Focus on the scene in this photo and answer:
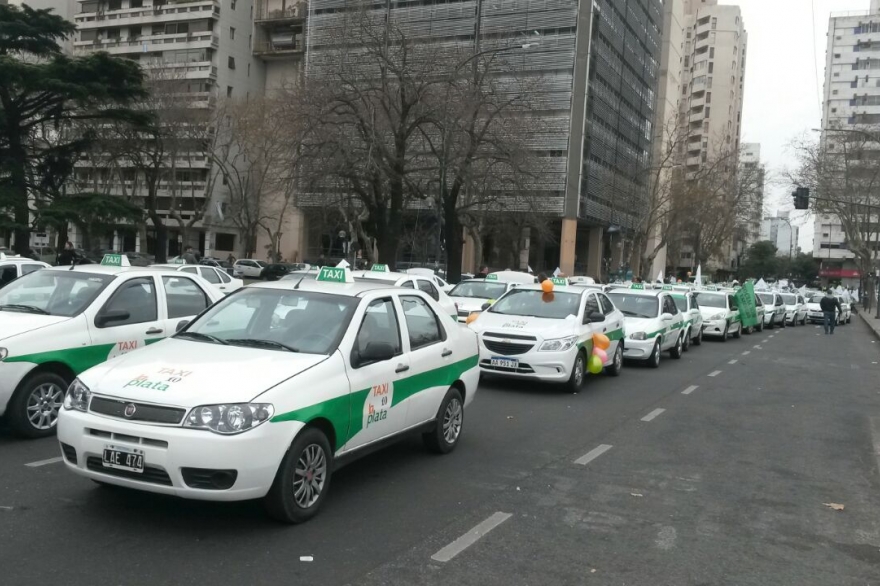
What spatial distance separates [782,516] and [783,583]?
1.53m

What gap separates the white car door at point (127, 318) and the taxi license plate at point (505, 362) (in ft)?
16.8

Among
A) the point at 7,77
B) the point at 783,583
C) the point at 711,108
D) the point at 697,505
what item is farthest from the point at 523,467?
the point at 711,108

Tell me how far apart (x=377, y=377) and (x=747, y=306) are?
86.8ft

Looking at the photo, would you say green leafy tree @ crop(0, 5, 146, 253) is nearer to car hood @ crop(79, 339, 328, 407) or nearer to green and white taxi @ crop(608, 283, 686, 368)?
green and white taxi @ crop(608, 283, 686, 368)

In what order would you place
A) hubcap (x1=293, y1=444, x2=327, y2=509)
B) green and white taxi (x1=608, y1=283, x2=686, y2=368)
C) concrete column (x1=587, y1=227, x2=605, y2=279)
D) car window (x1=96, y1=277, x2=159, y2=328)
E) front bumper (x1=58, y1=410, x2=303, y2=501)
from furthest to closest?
concrete column (x1=587, y1=227, x2=605, y2=279) < green and white taxi (x1=608, y1=283, x2=686, y2=368) < car window (x1=96, y1=277, x2=159, y2=328) < hubcap (x1=293, y1=444, x2=327, y2=509) < front bumper (x1=58, y1=410, x2=303, y2=501)

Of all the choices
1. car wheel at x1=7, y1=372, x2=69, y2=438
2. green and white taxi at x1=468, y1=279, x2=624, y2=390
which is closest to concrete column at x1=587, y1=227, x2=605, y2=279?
green and white taxi at x1=468, y1=279, x2=624, y2=390

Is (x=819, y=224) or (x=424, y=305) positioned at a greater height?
(x=819, y=224)

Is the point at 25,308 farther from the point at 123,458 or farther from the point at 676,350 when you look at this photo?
the point at 676,350

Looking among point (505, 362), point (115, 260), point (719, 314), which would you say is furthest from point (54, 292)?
point (719, 314)

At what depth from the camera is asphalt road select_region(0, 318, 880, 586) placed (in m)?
4.83

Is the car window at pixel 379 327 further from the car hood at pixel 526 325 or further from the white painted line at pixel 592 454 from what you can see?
the car hood at pixel 526 325

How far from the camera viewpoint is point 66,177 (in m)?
30.4

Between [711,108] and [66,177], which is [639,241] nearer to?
[66,177]

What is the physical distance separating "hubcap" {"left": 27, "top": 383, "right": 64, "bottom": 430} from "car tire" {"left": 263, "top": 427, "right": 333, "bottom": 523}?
120 inches
